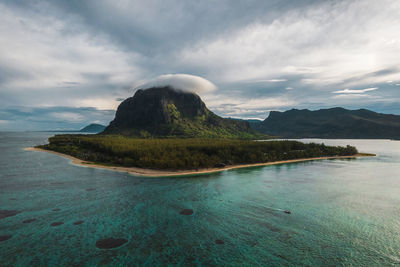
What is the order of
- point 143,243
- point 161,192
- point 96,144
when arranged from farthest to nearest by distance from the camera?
1. point 96,144
2. point 161,192
3. point 143,243

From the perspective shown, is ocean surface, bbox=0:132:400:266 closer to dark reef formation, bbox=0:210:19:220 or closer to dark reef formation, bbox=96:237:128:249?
dark reef formation, bbox=0:210:19:220

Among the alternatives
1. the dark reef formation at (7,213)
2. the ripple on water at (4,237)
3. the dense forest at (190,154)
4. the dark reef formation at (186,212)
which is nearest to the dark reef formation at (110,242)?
the dark reef formation at (186,212)

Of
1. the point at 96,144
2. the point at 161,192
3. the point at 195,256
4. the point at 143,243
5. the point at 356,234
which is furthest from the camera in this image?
the point at 96,144

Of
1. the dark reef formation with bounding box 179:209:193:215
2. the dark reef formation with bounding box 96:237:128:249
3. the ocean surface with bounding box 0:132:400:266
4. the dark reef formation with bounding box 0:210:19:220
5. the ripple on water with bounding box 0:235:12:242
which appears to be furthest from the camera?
the dark reef formation with bounding box 179:209:193:215

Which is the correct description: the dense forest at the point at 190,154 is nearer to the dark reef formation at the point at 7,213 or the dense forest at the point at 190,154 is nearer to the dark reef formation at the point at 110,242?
the dark reef formation at the point at 7,213

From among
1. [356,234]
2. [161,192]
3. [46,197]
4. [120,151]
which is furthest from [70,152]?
[356,234]

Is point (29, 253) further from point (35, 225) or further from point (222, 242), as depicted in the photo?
point (222, 242)

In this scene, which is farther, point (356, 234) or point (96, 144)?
point (96, 144)

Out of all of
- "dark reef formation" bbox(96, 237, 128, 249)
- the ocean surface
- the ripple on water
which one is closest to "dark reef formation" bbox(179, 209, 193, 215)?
the ocean surface

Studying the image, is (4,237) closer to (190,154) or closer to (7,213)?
(7,213)
